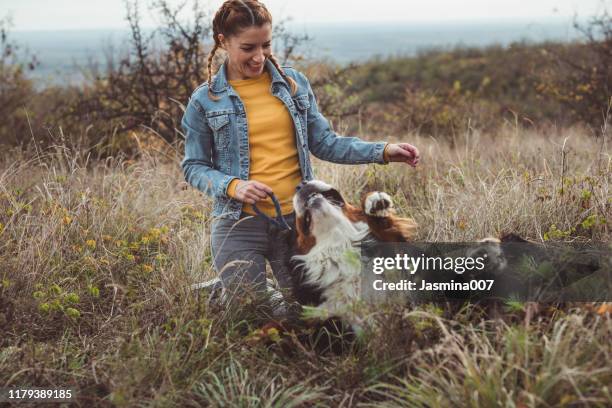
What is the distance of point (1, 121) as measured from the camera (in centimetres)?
745

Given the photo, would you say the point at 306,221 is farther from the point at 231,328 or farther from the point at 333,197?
the point at 231,328

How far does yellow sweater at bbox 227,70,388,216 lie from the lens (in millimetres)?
3254

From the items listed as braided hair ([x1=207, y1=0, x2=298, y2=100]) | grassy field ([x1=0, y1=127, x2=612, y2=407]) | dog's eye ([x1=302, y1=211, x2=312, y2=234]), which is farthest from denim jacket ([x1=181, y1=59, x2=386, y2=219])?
dog's eye ([x1=302, y1=211, x2=312, y2=234])

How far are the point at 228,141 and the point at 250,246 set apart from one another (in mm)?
543

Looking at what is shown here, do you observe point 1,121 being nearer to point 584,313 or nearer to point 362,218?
point 362,218

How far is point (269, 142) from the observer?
3279 millimetres

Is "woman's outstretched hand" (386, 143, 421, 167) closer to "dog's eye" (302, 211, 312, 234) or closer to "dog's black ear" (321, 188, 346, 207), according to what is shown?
"dog's black ear" (321, 188, 346, 207)

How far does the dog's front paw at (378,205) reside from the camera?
2572 mm

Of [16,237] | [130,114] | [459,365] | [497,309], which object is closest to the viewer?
[459,365]

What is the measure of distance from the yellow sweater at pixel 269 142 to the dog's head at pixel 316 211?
0.56 metres

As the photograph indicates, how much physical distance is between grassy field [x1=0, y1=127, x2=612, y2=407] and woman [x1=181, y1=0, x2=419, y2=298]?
286 millimetres

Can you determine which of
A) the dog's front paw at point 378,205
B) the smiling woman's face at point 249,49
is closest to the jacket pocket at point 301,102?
the smiling woman's face at point 249,49

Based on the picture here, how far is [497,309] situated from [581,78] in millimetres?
6803

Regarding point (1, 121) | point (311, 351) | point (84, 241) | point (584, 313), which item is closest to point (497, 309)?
point (584, 313)
